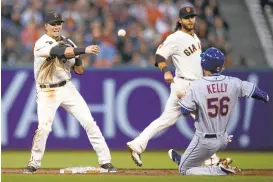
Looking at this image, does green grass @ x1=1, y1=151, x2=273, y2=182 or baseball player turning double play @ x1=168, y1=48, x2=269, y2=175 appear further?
baseball player turning double play @ x1=168, y1=48, x2=269, y2=175

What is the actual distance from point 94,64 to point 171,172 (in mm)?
6488

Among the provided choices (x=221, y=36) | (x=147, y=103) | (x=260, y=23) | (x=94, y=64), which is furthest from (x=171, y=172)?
(x=260, y=23)

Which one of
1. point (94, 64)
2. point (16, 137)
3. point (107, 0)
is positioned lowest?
point (16, 137)

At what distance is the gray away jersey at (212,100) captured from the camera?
1091 cm

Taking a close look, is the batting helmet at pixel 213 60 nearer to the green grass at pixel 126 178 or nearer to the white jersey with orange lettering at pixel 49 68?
the green grass at pixel 126 178

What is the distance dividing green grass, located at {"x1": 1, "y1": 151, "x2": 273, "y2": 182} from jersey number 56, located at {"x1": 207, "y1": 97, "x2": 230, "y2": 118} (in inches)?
34.7

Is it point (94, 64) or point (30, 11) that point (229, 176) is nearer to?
point (94, 64)

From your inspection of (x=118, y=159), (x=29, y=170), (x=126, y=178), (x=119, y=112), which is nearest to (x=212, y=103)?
(x=126, y=178)

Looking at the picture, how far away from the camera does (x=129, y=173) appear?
463 inches

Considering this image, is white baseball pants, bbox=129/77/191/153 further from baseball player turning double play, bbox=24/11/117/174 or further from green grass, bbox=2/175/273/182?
green grass, bbox=2/175/273/182

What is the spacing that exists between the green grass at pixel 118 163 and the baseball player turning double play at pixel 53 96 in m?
0.85

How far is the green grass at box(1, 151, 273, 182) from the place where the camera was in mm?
10375

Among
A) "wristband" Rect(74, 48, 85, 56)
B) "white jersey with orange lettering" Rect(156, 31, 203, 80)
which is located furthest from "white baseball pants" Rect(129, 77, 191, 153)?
"wristband" Rect(74, 48, 85, 56)

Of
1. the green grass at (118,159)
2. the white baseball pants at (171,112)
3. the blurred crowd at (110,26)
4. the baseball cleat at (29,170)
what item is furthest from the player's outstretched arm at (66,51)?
the blurred crowd at (110,26)
